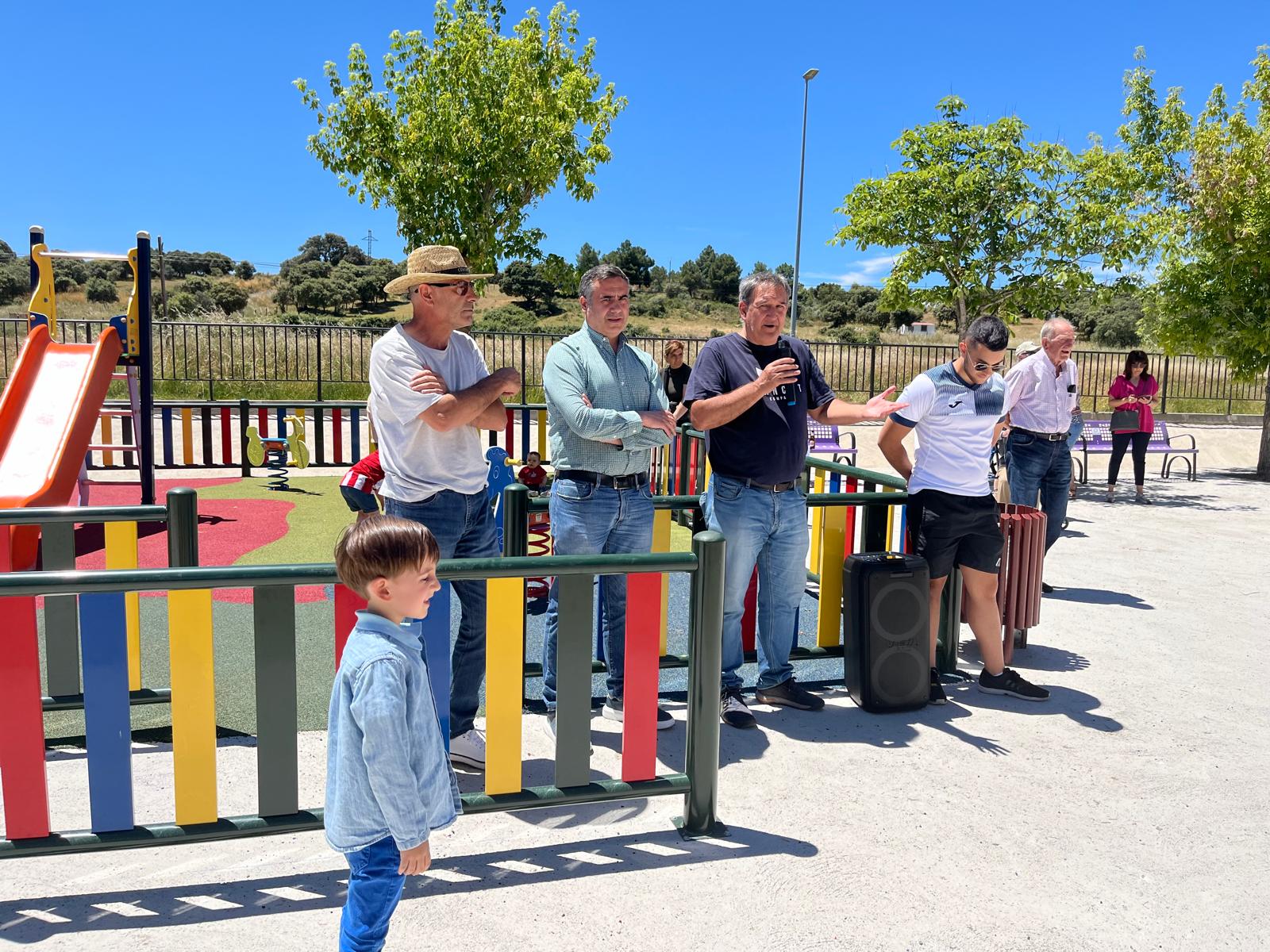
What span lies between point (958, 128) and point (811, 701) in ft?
48.6

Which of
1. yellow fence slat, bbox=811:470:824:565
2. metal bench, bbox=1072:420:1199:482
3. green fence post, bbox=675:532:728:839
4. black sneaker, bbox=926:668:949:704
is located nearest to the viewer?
green fence post, bbox=675:532:728:839

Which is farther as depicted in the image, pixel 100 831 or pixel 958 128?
pixel 958 128

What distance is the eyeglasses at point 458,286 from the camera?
12.6 feet

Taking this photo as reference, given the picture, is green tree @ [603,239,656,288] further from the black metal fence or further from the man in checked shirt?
the man in checked shirt

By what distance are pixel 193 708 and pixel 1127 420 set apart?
1199cm

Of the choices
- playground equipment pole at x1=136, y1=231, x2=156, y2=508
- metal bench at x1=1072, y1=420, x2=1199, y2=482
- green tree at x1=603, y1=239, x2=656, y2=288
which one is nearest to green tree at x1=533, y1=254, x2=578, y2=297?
metal bench at x1=1072, y1=420, x2=1199, y2=482

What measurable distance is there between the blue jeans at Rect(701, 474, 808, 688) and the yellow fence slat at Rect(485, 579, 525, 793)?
142 centimetres

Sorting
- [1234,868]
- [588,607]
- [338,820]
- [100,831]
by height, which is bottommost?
[1234,868]

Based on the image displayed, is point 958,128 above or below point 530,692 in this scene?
above

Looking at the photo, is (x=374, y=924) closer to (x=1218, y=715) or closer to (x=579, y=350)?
(x=579, y=350)

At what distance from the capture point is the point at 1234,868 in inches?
137

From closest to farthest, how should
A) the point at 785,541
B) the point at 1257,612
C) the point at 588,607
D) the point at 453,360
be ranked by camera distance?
the point at 588,607
the point at 453,360
the point at 785,541
the point at 1257,612

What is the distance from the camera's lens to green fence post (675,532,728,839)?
11.3 ft

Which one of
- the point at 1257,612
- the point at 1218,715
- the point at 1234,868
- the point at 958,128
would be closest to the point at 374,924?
the point at 1234,868
